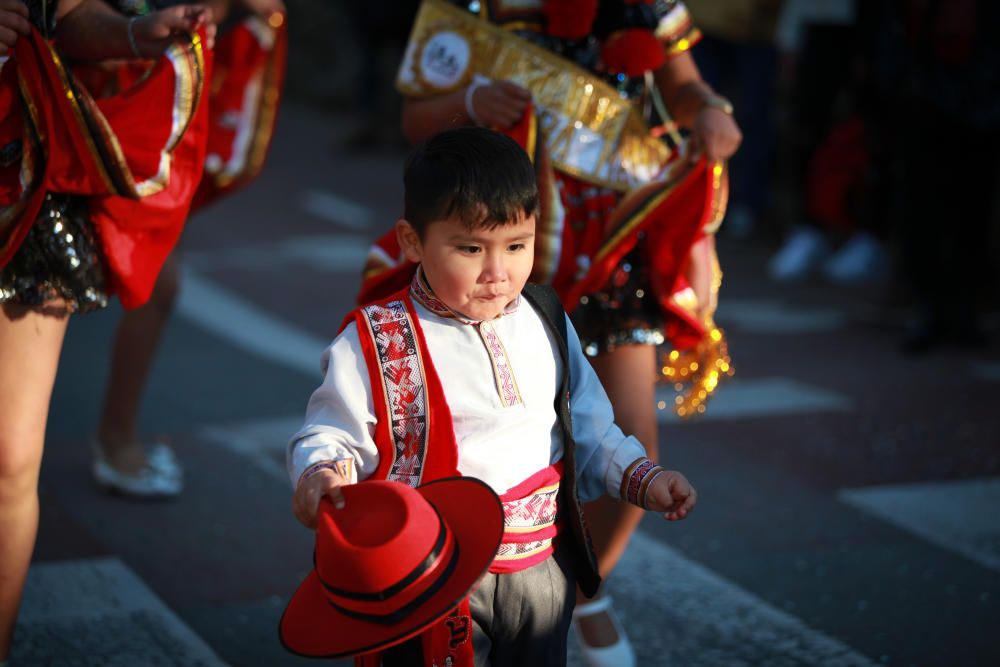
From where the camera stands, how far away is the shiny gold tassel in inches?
139

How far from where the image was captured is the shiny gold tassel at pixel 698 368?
3.53 metres

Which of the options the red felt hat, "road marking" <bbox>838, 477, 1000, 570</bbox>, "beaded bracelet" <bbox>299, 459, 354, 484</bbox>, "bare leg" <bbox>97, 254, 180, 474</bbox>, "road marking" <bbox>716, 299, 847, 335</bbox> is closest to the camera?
the red felt hat

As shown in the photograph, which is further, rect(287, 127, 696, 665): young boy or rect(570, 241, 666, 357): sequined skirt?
rect(570, 241, 666, 357): sequined skirt

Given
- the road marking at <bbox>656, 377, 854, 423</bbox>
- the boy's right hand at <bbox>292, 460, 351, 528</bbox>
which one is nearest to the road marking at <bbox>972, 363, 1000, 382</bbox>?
the road marking at <bbox>656, 377, 854, 423</bbox>

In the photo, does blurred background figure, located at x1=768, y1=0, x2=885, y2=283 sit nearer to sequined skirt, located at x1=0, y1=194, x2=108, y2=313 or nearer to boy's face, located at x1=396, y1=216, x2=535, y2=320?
sequined skirt, located at x1=0, y1=194, x2=108, y2=313

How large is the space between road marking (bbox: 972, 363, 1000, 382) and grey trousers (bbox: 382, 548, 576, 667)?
4167 mm

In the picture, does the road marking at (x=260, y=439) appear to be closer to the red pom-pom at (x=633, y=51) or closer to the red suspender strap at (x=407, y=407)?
the red pom-pom at (x=633, y=51)

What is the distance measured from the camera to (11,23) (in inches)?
108

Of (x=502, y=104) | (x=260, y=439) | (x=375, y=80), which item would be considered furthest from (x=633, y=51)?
(x=375, y=80)

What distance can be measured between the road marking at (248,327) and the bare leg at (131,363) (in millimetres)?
1622

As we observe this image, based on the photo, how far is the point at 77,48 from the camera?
3051mm

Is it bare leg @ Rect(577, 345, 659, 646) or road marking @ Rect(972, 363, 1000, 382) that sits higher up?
bare leg @ Rect(577, 345, 659, 646)

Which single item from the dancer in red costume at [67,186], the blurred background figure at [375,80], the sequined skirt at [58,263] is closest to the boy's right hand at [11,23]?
the dancer in red costume at [67,186]

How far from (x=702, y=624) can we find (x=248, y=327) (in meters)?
3.95
